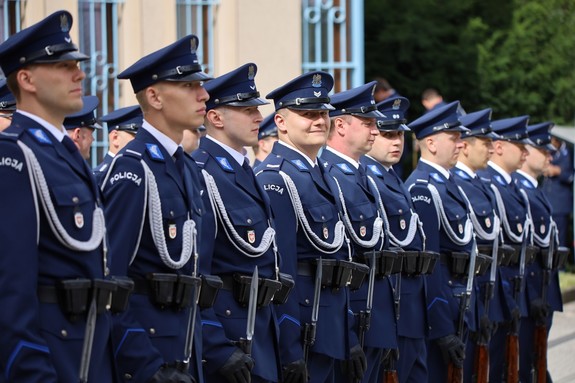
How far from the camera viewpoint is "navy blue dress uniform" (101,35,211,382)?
4629mm

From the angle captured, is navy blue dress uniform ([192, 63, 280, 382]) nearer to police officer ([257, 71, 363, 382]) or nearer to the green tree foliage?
police officer ([257, 71, 363, 382])

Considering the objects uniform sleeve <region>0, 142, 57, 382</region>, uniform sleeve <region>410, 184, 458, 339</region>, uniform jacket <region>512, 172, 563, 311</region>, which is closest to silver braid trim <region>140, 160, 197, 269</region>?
uniform sleeve <region>0, 142, 57, 382</region>

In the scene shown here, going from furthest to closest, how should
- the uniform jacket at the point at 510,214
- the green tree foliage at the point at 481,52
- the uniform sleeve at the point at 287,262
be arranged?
the green tree foliage at the point at 481,52 < the uniform jacket at the point at 510,214 < the uniform sleeve at the point at 287,262

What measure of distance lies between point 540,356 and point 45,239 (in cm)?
584

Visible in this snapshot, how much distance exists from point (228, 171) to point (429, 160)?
2760 millimetres

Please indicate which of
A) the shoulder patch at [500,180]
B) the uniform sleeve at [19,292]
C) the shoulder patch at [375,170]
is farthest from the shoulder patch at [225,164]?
the shoulder patch at [500,180]

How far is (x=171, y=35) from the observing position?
38.5 ft

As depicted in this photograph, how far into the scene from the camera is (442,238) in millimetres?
7938

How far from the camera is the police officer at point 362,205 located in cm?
682

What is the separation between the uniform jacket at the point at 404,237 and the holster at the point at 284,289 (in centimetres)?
163

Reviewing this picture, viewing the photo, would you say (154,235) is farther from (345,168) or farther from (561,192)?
(561,192)

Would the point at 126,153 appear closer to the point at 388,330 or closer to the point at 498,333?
the point at 388,330

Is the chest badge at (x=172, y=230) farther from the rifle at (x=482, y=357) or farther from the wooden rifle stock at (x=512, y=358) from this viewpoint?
the wooden rifle stock at (x=512, y=358)

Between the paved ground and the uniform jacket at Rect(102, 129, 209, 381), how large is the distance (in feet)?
19.7
